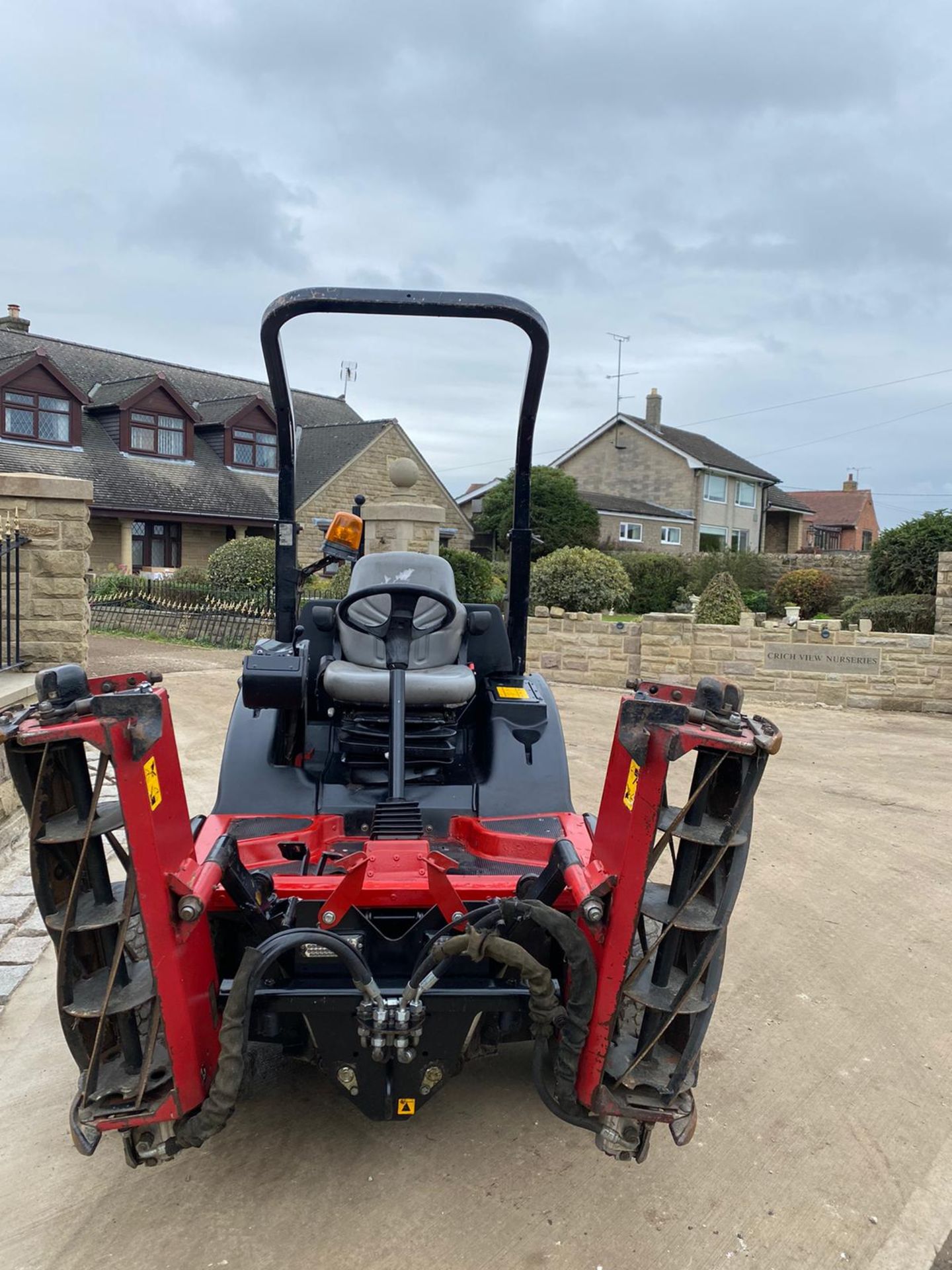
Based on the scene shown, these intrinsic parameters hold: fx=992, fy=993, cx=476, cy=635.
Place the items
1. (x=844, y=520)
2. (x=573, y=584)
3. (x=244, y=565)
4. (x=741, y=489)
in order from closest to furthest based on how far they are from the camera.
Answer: (x=573, y=584) < (x=244, y=565) < (x=741, y=489) < (x=844, y=520)

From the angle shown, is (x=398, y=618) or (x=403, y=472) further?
(x=403, y=472)

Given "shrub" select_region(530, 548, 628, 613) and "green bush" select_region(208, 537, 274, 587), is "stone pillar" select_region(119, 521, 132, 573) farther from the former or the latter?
"shrub" select_region(530, 548, 628, 613)

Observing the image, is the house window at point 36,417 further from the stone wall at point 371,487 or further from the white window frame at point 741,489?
the white window frame at point 741,489

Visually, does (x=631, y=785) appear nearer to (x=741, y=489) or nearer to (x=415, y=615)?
(x=415, y=615)

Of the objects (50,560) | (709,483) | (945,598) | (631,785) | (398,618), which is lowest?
(631,785)

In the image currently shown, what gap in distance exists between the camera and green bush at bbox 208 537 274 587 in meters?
19.0

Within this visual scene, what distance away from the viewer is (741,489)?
132ft

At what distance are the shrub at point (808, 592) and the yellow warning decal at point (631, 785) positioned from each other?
905 inches

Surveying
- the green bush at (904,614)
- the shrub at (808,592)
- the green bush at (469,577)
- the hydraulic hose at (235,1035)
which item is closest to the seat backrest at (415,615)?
the hydraulic hose at (235,1035)

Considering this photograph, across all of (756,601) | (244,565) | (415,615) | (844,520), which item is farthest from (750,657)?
(844,520)

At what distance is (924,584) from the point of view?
16.3m

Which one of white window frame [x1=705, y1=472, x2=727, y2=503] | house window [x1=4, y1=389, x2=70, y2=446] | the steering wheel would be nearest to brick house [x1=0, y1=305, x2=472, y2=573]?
house window [x1=4, y1=389, x2=70, y2=446]

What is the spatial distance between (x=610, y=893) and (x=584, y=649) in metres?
11.2

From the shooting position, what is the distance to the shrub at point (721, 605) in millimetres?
14211
